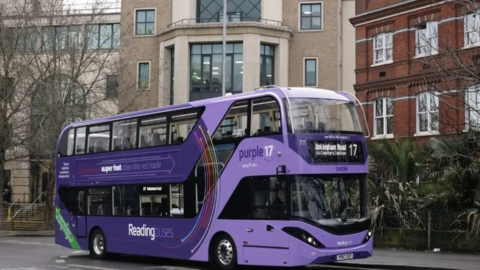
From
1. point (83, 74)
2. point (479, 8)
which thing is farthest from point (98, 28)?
point (479, 8)

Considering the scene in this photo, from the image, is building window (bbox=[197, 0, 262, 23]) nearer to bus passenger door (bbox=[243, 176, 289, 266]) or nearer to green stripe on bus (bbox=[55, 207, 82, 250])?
green stripe on bus (bbox=[55, 207, 82, 250])

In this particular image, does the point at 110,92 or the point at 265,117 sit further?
the point at 110,92

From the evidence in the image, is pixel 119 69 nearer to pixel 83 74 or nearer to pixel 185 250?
pixel 83 74

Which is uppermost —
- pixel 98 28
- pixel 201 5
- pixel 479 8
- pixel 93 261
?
pixel 201 5

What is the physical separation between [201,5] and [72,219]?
3114 centimetres

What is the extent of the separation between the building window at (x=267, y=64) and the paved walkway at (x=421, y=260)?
2862 cm

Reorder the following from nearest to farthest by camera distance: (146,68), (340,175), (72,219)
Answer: (340,175), (72,219), (146,68)

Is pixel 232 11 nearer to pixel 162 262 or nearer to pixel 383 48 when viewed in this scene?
pixel 383 48

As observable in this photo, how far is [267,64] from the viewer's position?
163 feet

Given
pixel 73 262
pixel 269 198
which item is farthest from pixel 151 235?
pixel 269 198

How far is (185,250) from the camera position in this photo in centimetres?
1816

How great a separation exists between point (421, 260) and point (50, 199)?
929 inches

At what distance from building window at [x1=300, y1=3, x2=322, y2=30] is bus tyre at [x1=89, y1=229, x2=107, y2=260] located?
32.6 m

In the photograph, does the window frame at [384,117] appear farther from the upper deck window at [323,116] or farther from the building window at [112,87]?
the upper deck window at [323,116]
